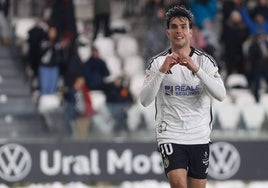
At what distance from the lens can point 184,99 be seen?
34.9 ft

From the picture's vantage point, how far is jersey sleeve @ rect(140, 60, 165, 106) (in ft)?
33.9

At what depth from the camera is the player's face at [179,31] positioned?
10.3 meters

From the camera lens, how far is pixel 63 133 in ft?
60.5

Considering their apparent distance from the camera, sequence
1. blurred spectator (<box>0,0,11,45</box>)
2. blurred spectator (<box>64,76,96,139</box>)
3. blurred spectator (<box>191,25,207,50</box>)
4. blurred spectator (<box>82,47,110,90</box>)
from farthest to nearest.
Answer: blurred spectator (<box>0,0,11,45</box>)
blurred spectator (<box>191,25,207,50</box>)
blurred spectator (<box>82,47,110,90</box>)
blurred spectator (<box>64,76,96,139</box>)

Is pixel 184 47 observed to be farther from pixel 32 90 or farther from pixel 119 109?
pixel 32 90

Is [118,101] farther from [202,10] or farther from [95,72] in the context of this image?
[202,10]

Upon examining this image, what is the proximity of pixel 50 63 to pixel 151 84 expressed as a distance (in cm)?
966

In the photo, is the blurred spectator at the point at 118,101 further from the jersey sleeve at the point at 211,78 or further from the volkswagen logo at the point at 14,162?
the jersey sleeve at the point at 211,78

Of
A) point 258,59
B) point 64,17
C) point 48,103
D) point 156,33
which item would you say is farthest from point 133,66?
point 48,103

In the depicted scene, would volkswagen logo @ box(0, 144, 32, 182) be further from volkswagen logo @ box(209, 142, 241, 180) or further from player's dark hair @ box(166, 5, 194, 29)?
player's dark hair @ box(166, 5, 194, 29)

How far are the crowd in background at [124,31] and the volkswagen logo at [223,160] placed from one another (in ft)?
4.33

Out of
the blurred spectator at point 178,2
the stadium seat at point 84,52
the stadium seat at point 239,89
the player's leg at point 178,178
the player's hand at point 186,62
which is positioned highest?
the player's hand at point 186,62

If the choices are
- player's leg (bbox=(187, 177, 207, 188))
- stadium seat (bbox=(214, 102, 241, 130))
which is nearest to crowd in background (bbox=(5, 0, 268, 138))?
stadium seat (bbox=(214, 102, 241, 130))

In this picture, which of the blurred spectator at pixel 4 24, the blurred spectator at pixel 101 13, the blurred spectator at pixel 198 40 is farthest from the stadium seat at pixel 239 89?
the blurred spectator at pixel 4 24
